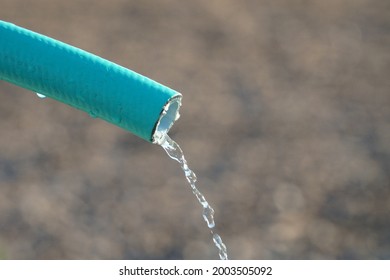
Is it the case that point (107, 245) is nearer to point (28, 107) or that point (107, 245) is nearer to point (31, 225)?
point (31, 225)

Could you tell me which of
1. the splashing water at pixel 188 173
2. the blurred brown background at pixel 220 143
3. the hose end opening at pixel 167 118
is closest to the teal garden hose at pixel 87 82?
the hose end opening at pixel 167 118

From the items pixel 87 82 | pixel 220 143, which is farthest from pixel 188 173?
pixel 220 143

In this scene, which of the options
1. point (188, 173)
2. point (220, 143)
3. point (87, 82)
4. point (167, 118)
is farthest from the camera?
point (220, 143)

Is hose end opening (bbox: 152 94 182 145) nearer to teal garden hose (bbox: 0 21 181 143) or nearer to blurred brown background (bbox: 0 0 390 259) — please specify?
teal garden hose (bbox: 0 21 181 143)

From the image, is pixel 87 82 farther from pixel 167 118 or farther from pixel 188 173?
pixel 188 173

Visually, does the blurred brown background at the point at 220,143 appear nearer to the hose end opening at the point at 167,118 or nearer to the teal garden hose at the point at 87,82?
the hose end opening at the point at 167,118

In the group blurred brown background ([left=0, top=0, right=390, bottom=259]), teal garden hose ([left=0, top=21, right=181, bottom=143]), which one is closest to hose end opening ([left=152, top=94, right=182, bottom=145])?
teal garden hose ([left=0, top=21, right=181, bottom=143])
